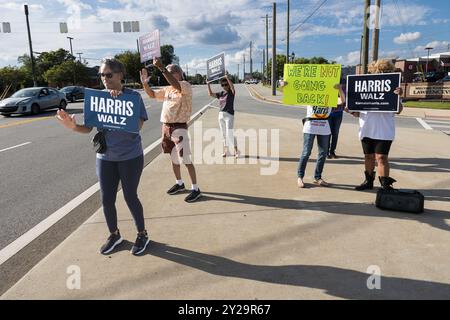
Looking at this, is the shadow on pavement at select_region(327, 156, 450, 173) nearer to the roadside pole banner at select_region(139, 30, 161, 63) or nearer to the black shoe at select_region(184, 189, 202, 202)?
the black shoe at select_region(184, 189, 202, 202)

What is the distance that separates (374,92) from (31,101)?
19198 mm

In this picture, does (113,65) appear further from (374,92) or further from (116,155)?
(374,92)

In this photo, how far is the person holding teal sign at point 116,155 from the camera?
Result: 3570 mm

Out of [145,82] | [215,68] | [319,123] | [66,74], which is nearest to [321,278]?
[319,123]

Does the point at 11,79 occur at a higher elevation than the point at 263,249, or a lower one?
higher

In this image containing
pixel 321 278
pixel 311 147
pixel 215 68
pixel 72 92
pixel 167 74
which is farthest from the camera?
pixel 72 92

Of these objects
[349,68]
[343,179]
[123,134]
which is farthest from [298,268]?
[349,68]

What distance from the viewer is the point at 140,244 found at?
3777 mm

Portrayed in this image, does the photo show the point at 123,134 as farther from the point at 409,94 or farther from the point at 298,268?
the point at 409,94

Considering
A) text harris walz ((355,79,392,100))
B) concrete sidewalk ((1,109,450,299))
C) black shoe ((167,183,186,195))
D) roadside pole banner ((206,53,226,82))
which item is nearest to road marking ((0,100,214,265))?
concrete sidewalk ((1,109,450,299))

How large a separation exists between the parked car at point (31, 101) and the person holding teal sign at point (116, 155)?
18070mm

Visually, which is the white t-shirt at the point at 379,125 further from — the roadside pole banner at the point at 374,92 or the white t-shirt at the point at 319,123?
the white t-shirt at the point at 319,123

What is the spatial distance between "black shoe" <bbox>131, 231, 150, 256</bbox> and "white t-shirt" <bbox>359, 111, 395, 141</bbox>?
3360 mm
